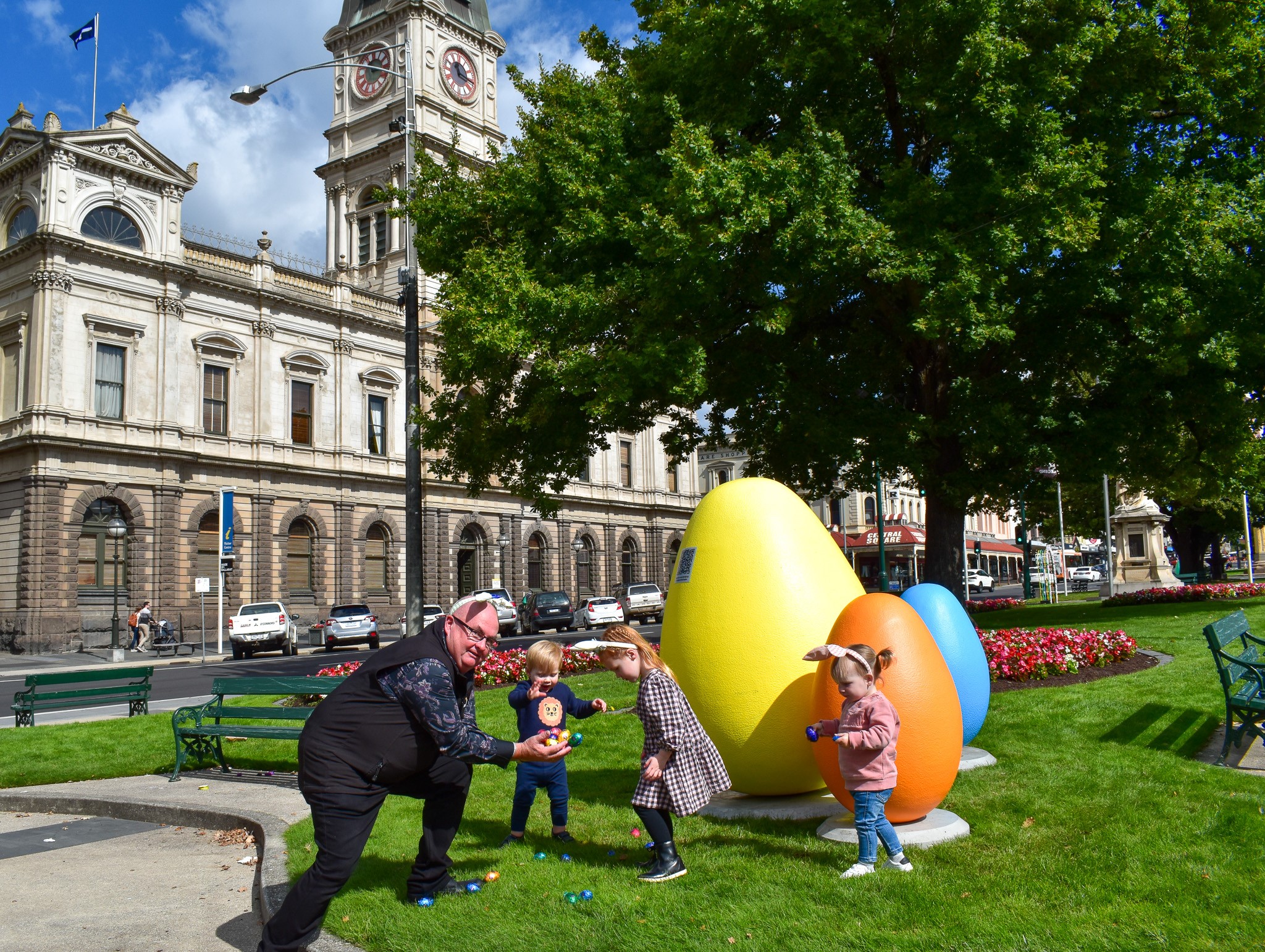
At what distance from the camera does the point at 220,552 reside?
3541cm

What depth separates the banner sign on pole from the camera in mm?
35188

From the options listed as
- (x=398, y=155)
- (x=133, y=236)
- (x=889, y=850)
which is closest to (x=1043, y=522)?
(x=398, y=155)

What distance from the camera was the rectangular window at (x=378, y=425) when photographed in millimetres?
45875

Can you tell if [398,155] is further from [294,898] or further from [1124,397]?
[294,898]

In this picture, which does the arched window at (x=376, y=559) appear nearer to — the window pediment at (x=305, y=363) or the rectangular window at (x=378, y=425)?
the rectangular window at (x=378, y=425)

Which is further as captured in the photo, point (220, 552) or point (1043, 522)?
point (1043, 522)

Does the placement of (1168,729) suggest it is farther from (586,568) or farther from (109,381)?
(586,568)

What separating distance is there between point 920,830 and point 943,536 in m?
12.7

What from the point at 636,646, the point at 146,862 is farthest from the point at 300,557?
the point at 636,646

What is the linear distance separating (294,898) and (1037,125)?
14.2 m

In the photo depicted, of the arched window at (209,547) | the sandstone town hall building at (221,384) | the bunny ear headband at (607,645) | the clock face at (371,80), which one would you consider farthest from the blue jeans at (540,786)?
the clock face at (371,80)

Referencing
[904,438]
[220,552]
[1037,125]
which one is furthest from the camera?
[220,552]

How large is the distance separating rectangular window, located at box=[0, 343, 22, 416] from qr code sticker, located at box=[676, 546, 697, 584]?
117ft

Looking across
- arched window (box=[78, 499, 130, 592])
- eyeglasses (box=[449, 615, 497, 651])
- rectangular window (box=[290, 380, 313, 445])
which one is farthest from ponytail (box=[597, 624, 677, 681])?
rectangular window (box=[290, 380, 313, 445])
